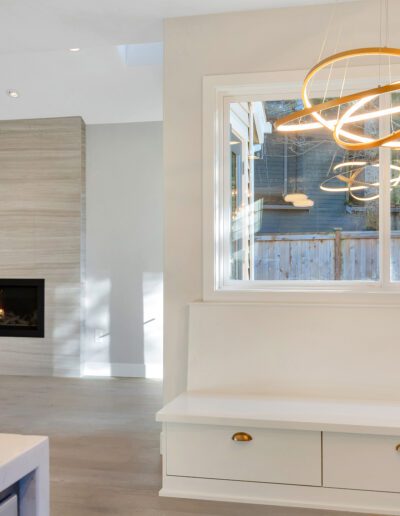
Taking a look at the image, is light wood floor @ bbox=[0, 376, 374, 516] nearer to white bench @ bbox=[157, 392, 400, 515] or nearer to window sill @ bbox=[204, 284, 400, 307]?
white bench @ bbox=[157, 392, 400, 515]

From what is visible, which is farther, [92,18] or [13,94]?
[13,94]

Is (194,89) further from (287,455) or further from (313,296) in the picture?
(287,455)

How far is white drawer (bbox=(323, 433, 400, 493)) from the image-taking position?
2.71m

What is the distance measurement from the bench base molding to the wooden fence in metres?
1.27

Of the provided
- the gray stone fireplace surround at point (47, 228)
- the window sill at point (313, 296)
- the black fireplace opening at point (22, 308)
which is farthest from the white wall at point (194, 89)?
the black fireplace opening at point (22, 308)

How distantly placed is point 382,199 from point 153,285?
3.10 metres

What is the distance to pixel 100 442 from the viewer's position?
12.7ft

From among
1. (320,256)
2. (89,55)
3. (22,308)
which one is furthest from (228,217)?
(22,308)

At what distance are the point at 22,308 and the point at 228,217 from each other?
338cm

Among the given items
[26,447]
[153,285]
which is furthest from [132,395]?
[26,447]

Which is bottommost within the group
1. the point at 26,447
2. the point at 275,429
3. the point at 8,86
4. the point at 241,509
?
the point at 241,509

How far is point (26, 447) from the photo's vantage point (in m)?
1.03

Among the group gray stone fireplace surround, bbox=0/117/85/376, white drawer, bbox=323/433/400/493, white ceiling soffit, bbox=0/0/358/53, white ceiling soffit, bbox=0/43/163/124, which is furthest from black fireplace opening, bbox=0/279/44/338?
white drawer, bbox=323/433/400/493

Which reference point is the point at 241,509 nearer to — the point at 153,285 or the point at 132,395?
the point at 132,395
